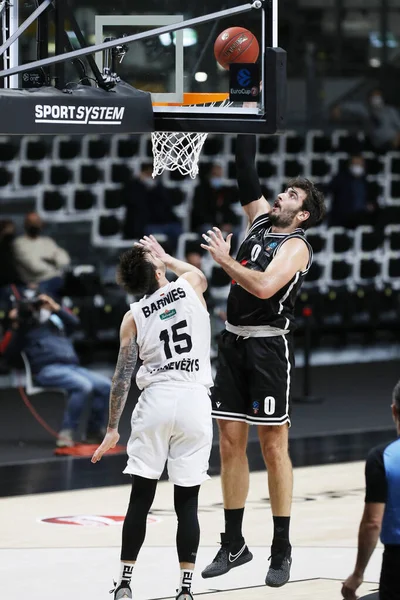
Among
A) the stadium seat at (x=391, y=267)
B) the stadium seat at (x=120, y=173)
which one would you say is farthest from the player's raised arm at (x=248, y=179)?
the stadium seat at (x=391, y=267)

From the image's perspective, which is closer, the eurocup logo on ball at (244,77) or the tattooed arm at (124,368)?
the tattooed arm at (124,368)

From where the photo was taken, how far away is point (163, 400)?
737 cm

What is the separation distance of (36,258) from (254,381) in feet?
25.2

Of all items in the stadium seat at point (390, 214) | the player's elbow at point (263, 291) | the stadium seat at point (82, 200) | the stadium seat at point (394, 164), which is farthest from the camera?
the stadium seat at point (394, 164)

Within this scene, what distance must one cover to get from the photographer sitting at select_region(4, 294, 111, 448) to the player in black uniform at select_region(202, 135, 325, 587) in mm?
4623

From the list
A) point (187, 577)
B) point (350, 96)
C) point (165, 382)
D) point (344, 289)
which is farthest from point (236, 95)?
point (350, 96)

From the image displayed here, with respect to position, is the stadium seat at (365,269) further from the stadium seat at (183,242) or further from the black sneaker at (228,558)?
the black sneaker at (228,558)

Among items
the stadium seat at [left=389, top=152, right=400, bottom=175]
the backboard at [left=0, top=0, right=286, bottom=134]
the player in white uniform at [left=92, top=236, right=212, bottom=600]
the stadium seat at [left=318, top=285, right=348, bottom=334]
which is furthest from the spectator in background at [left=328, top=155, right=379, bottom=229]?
the player in white uniform at [left=92, top=236, right=212, bottom=600]

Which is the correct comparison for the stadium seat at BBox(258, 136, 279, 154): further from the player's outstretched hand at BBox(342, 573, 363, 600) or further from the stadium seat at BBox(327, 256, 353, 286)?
the player's outstretched hand at BBox(342, 573, 363, 600)

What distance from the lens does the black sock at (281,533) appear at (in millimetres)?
7875

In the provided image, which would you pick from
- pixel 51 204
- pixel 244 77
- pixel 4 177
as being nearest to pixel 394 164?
pixel 51 204

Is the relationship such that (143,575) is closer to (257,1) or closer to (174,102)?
(174,102)

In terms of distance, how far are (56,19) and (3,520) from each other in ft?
12.3

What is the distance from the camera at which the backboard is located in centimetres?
808
